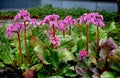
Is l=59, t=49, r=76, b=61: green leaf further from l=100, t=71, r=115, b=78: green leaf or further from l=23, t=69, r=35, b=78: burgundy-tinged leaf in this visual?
l=100, t=71, r=115, b=78: green leaf

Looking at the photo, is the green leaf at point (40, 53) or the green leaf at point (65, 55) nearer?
the green leaf at point (40, 53)

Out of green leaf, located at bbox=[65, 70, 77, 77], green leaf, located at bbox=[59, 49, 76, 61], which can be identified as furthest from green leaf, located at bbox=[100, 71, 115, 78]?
green leaf, located at bbox=[59, 49, 76, 61]

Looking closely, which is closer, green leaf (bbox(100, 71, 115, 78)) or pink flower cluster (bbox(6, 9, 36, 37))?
green leaf (bbox(100, 71, 115, 78))

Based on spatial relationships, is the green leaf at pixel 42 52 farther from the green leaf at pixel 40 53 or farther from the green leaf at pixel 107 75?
the green leaf at pixel 107 75

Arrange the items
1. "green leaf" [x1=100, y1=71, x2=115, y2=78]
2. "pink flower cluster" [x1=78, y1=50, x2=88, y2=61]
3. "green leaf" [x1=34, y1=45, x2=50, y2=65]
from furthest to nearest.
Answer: "pink flower cluster" [x1=78, y1=50, x2=88, y2=61], "green leaf" [x1=34, y1=45, x2=50, y2=65], "green leaf" [x1=100, y1=71, x2=115, y2=78]

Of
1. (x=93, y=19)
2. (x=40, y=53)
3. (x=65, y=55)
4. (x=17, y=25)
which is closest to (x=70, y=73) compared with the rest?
(x=65, y=55)

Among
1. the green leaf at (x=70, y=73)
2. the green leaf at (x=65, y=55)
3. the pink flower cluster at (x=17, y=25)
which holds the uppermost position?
the pink flower cluster at (x=17, y=25)

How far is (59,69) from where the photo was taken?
9.86 feet

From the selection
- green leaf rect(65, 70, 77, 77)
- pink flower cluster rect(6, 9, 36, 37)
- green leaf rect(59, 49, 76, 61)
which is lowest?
green leaf rect(65, 70, 77, 77)

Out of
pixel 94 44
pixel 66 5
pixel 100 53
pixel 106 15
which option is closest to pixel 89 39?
pixel 94 44

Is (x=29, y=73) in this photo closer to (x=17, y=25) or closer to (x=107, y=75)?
(x=17, y=25)

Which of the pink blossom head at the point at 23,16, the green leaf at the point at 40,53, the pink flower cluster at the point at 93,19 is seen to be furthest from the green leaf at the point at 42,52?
the pink flower cluster at the point at 93,19

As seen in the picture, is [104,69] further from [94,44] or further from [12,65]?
[12,65]

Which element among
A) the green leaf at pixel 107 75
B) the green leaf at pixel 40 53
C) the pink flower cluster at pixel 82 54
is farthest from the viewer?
the pink flower cluster at pixel 82 54
